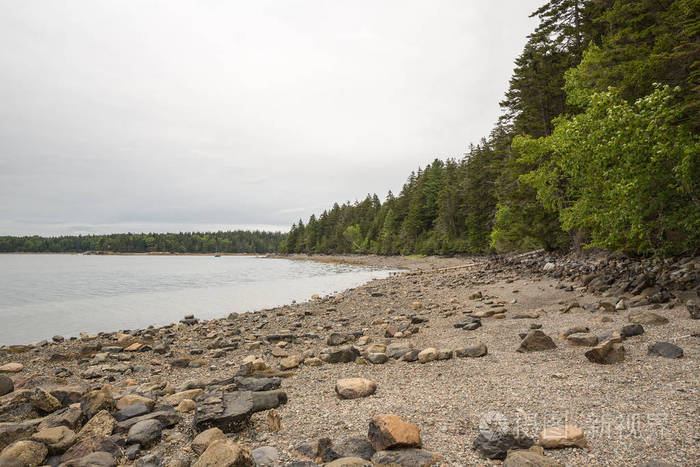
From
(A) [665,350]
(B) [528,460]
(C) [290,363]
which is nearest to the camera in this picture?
(B) [528,460]

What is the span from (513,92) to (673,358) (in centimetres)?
2655

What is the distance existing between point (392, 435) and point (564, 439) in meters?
1.73

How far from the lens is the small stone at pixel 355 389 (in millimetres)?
5316

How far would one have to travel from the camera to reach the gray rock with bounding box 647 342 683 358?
540 centimetres

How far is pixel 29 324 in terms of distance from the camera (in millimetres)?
17719

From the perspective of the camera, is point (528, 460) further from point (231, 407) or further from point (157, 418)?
point (157, 418)

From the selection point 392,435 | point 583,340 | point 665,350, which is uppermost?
point 665,350

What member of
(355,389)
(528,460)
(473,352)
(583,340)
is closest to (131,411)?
(355,389)

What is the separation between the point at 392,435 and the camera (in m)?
3.60

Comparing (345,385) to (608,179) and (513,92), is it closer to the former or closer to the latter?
(608,179)

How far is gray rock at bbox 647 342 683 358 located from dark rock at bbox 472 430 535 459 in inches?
149

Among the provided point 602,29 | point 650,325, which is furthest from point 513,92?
point 650,325

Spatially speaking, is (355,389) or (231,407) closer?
(231,407)

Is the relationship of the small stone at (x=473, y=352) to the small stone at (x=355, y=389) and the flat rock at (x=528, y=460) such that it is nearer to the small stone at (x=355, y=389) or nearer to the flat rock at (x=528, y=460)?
the small stone at (x=355, y=389)
